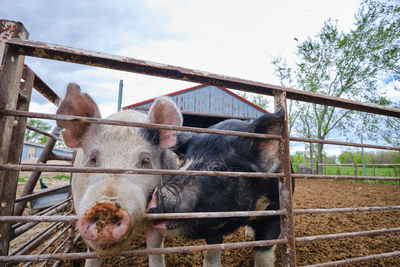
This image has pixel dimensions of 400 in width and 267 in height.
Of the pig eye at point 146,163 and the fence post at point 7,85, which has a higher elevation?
the fence post at point 7,85

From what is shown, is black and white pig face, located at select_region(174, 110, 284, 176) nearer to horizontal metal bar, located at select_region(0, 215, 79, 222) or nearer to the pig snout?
the pig snout

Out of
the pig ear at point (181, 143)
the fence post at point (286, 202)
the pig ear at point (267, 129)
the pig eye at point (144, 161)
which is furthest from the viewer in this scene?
the pig ear at point (181, 143)

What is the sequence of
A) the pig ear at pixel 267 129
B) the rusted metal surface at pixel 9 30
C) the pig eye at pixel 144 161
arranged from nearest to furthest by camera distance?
1. the rusted metal surface at pixel 9 30
2. the pig ear at pixel 267 129
3. the pig eye at pixel 144 161

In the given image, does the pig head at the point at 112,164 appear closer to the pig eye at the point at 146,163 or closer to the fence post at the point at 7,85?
the pig eye at the point at 146,163

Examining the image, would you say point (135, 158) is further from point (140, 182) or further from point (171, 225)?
point (171, 225)

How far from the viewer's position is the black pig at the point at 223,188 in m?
1.67

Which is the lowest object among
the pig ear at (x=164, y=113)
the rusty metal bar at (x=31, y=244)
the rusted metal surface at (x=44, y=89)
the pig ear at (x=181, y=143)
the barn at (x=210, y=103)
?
the rusty metal bar at (x=31, y=244)

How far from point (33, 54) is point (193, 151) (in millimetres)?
1526

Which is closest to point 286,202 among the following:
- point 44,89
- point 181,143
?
point 181,143

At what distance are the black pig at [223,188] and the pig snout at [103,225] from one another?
0.34 meters

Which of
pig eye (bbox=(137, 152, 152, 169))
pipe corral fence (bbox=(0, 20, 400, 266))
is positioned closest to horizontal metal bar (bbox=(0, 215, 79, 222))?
pipe corral fence (bbox=(0, 20, 400, 266))

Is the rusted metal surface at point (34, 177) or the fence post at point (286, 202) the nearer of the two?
the fence post at point (286, 202)

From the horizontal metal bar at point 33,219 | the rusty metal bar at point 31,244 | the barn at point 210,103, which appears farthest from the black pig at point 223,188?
the barn at point 210,103

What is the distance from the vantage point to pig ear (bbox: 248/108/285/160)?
1.59 metres
